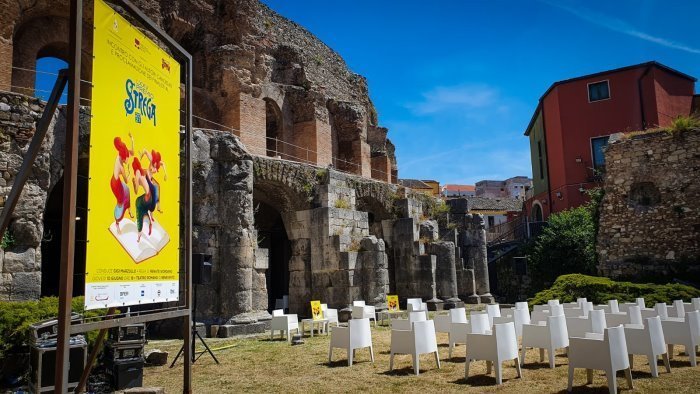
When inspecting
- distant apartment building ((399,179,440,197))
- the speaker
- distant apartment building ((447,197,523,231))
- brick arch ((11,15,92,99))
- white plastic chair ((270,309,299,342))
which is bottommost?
white plastic chair ((270,309,299,342))

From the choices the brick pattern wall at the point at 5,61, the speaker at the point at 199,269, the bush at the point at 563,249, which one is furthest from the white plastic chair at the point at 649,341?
the bush at the point at 563,249

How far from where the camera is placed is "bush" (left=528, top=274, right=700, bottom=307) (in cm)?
1088

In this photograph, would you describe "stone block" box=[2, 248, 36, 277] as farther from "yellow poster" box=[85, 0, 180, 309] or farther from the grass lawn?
"yellow poster" box=[85, 0, 180, 309]

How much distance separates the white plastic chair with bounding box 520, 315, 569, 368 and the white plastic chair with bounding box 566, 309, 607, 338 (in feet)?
0.93

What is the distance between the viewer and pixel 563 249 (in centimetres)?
1966

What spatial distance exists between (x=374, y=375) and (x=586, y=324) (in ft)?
9.34

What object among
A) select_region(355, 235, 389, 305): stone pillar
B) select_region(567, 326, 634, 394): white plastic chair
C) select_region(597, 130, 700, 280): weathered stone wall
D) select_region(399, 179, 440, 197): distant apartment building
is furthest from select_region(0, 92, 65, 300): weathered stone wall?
select_region(399, 179, 440, 197): distant apartment building

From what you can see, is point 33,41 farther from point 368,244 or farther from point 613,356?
point 613,356

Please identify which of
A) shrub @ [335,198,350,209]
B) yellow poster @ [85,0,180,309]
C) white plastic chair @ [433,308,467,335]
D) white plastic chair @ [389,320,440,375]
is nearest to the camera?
yellow poster @ [85,0,180,309]

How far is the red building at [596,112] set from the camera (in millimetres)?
22359

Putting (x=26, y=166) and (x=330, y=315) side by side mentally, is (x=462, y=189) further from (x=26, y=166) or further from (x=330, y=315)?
(x=26, y=166)

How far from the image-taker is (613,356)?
16.8ft

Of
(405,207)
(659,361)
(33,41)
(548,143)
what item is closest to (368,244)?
(405,207)

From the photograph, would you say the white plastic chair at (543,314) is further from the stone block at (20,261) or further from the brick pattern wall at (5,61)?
the brick pattern wall at (5,61)
